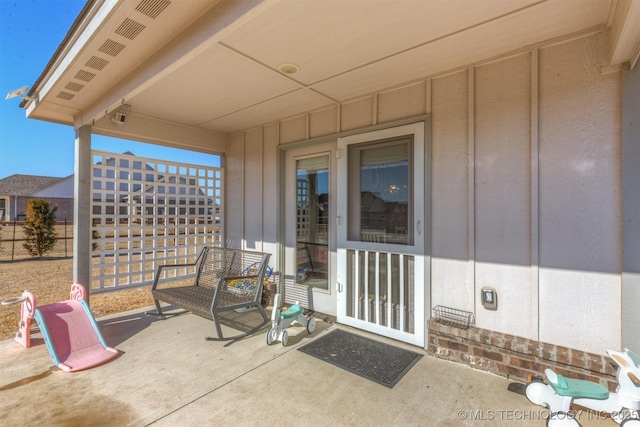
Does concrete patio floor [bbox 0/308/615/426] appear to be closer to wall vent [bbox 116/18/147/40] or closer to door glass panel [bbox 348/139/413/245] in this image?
door glass panel [bbox 348/139/413/245]

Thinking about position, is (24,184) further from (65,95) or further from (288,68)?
(288,68)

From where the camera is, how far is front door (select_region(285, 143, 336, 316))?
3.79m

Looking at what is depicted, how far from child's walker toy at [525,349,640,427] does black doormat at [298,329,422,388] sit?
103 cm

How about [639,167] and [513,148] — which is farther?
[513,148]

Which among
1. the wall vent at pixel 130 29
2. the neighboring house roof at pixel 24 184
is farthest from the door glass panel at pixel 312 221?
the neighboring house roof at pixel 24 184

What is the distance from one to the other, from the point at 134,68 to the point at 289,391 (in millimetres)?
3079

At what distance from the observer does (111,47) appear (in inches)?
88.9

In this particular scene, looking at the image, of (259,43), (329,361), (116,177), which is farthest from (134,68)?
(329,361)

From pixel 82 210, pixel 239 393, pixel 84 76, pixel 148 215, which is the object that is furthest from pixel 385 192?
pixel 82 210

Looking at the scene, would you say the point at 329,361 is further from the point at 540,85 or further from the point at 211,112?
the point at 211,112

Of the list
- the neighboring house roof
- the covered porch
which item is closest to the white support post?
the covered porch

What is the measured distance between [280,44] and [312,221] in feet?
7.43

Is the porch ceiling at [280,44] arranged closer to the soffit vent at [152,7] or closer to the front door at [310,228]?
the soffit vent at [152,7]

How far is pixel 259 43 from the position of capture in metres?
2.30
